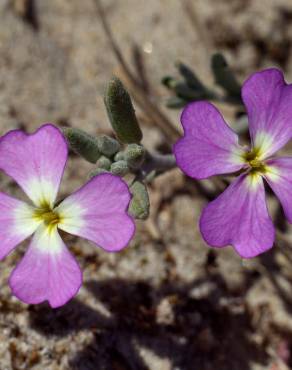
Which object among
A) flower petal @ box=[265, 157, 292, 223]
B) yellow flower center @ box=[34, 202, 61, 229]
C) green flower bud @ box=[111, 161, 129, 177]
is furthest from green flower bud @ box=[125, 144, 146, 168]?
flower petal @ box=[265, 157, 292, 223]

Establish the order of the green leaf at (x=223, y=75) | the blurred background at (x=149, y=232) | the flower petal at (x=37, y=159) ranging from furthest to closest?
the green leaf at (x=223, y=75) < the blurred background at (x=149, y=232) < the flower petal at (x=37, y=159)

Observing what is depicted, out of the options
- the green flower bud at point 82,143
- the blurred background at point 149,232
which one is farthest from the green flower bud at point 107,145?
the blurred background at point 149,232

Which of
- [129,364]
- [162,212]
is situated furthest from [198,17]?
[129,364]

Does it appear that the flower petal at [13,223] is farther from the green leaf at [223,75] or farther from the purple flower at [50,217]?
the green leaf at [223,75]

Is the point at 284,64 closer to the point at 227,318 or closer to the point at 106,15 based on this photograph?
the point at 106,15

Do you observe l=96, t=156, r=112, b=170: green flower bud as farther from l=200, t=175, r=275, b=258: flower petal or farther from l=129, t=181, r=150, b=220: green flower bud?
l=200, t=175, r=275, b=258: flower petal

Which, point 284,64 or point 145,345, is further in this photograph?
point 284,64
